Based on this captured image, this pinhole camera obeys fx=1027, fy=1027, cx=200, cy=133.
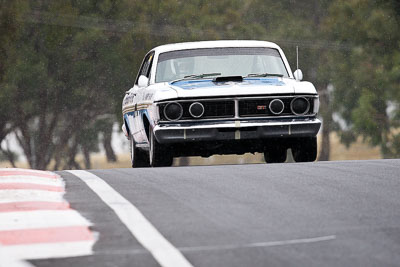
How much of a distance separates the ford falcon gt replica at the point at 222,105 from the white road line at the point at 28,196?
3.90 meters

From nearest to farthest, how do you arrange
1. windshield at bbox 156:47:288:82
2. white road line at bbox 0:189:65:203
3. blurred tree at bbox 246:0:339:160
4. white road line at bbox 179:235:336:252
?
1. white road line at bbox 179:235:336:252
2. white road line at bbox 0:189:65:203
3. windshield at bbox 156:47:288:82
4. blurred tree at bbox 246:0:339:160

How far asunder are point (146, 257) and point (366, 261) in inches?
49.3

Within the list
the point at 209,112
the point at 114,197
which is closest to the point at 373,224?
the point at 114,197

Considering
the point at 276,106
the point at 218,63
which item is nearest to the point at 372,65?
the point at 218,63

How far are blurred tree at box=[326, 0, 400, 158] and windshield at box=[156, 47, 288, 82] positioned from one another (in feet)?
101

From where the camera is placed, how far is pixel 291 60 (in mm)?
54000

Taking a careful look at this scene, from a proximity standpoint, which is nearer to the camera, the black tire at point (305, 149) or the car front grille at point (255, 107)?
the car front grille at point (255, 107)

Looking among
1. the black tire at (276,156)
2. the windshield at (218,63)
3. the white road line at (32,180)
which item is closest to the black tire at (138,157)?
the windshield at (218,63)

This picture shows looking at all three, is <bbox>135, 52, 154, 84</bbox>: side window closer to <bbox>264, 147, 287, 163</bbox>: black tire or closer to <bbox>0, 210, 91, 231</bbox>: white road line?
<bbox>264, 147, 287, 163</bbox>: black tire

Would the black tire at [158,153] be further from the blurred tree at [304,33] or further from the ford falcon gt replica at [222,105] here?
the blurred tree at [304,33]

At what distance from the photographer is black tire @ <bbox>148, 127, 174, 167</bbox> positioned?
41.8 feet

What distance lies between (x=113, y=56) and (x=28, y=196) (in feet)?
130

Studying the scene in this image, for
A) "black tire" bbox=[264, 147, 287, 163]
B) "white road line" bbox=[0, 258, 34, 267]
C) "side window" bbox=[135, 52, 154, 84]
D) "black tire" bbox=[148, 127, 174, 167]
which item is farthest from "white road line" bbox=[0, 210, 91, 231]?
"black tire" bbox=[264, 147, 287, 163]

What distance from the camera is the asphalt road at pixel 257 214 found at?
19.6 feet
